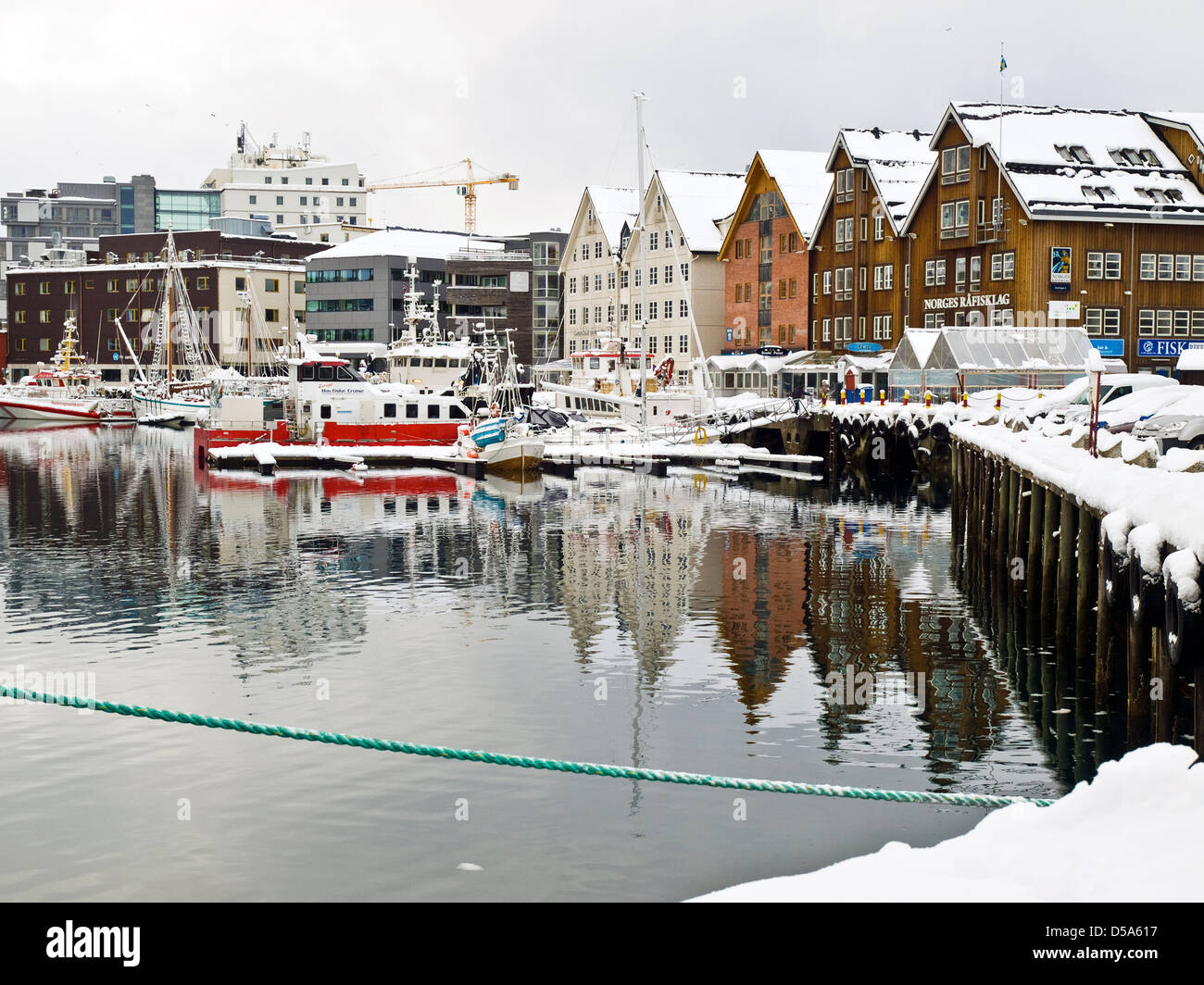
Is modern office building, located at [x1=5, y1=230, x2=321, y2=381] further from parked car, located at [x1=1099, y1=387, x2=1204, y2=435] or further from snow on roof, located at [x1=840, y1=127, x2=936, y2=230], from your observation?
parked car, located at [x1=1099, y1=387, x2=1204, y2=435]

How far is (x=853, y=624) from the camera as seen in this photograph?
90.8 ft

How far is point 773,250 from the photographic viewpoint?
97438 millimetres

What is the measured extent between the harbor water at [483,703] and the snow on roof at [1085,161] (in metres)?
36.1

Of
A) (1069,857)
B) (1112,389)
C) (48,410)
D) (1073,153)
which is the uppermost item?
(1073,153)

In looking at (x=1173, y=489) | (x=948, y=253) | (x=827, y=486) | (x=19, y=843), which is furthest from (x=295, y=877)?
(x=948, y=253)

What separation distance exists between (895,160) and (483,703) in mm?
72827

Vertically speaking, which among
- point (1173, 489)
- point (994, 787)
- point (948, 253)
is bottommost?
point (994, 787)

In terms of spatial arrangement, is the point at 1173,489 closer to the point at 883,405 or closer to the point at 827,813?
the point at 827,813

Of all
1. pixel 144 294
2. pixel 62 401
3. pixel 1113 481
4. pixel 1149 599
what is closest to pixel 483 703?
pixel 1113 481

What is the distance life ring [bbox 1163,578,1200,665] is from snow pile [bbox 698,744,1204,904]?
85 centimetres

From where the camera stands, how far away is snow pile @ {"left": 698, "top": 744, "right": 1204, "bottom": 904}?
9727 millimetres

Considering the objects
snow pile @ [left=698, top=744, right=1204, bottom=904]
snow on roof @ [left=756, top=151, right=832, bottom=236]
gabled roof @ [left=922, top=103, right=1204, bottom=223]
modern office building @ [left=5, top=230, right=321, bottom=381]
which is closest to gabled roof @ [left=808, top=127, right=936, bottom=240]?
snow on roof @ [left=756, top=151, right=832, bottom=236]

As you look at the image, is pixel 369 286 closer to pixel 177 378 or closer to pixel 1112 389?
pixel 177 378
